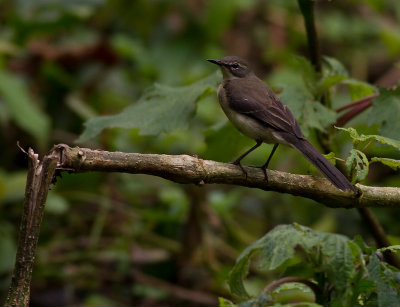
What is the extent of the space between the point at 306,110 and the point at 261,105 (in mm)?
351

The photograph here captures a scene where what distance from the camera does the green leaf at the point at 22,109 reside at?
646 centimetres

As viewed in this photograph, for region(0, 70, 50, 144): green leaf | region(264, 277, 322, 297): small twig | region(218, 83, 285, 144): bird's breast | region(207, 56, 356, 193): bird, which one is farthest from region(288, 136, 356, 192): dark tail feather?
region(0, 70, 50, 144): green leaf

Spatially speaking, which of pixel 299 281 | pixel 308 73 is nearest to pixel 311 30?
pixel 308 73

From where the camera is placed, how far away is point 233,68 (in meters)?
4.68

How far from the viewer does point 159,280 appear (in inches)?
237

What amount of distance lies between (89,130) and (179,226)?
256 cm

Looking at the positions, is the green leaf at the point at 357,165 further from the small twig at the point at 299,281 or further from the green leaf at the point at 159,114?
the green leaf at the point at 159,114

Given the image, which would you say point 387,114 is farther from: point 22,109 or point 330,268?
point 22,109

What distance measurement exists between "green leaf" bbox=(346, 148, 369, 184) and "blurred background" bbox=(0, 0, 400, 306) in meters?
1.09

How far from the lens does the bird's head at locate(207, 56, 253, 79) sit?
463 cm

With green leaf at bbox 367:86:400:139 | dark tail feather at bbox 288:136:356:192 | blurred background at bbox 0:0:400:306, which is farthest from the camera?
blurred background at bbox 0:0:400:306

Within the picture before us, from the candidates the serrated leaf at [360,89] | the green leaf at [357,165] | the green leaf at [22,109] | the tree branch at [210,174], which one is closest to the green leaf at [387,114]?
the serrated leaf at [360,89]

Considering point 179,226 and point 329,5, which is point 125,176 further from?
point 329,5

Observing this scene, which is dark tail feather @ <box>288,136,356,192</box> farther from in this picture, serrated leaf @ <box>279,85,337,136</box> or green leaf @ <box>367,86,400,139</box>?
green leaf @ <box>367,86,400,139</box>
